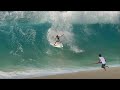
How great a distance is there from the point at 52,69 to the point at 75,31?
2.58ft

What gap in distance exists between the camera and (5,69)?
3459cm

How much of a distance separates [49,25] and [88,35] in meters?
0.71

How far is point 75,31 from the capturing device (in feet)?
113

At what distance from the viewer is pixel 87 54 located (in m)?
34.6

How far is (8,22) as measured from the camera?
34.6 m

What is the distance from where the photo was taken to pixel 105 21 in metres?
34.6
